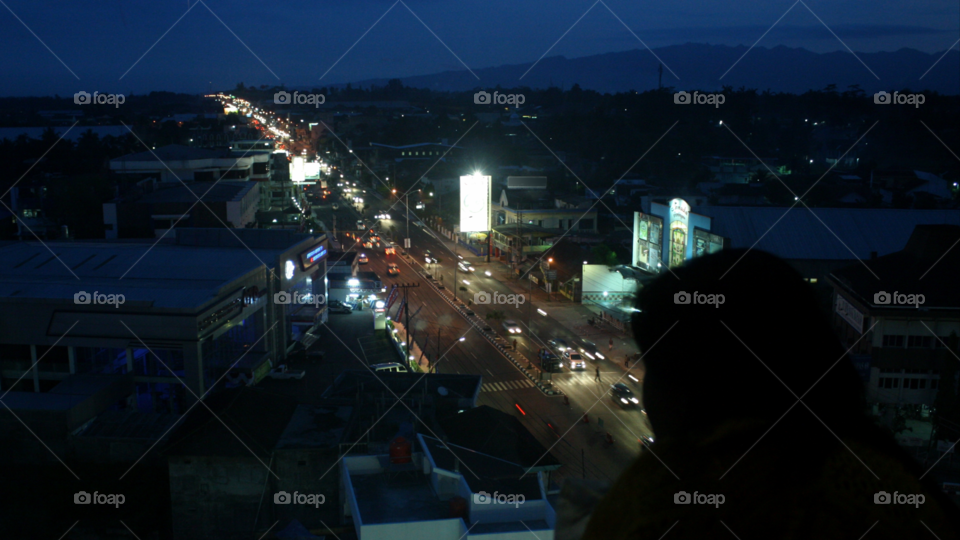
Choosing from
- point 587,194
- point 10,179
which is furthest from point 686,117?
point 10,179

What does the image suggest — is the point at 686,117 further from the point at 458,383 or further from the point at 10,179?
the point at 458,383

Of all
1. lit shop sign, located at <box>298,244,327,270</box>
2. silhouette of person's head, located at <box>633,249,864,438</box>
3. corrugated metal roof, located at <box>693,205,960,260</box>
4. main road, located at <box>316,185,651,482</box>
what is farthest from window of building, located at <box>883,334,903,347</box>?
silhouette of person's head, located at <box>633,249,864,438</box>

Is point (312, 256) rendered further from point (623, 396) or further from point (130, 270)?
point (623, 396)

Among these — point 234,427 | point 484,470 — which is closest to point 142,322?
point 234,427

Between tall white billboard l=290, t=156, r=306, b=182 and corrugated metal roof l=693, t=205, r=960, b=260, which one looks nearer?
corrugated metal roof l=693, t=205, r=960, b=260

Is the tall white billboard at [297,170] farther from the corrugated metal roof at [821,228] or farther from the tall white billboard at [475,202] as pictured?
the corrugated metal roof at [821,228]

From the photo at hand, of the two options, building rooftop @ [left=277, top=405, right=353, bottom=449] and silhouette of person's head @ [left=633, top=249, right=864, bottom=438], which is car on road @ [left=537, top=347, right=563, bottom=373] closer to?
building rooftop @ [left=277, top=405, right=353, bottom=449]
